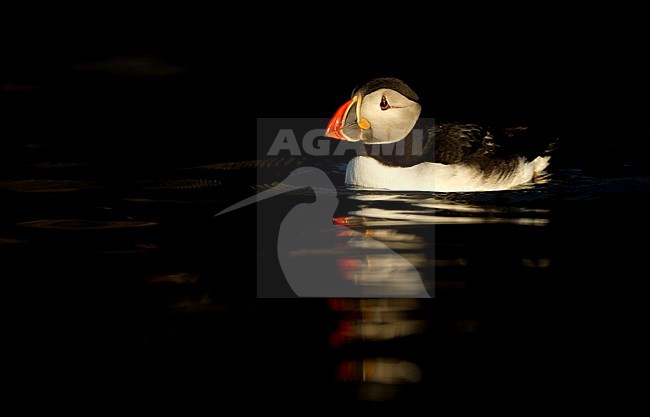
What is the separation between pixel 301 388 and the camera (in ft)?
14.4

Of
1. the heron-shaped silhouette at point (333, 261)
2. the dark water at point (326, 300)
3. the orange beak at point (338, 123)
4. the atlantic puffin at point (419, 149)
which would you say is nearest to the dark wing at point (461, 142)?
the atlantic puffin at point (419, 149)

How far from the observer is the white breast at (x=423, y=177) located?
854 cm

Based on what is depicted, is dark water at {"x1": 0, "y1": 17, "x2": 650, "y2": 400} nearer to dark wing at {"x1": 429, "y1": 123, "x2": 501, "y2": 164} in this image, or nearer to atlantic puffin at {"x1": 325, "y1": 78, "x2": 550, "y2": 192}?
atlantic puffin at {"x1": 325, "y1": 78, "x2": 550, "y2": 192}

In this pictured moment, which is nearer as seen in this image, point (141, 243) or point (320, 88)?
point (141, 243)

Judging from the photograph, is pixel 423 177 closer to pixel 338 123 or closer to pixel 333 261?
pixel 338 123

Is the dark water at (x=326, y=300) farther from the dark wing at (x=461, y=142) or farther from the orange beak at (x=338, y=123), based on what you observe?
the orange beak at (x=338, y=123)

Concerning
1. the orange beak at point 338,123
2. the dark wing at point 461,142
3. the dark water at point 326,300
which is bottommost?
the dark water at point 326,300

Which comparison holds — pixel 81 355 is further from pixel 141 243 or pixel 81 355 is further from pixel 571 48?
pixel 571 48

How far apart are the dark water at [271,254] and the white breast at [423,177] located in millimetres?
140

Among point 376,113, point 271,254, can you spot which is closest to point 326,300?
point 271,254

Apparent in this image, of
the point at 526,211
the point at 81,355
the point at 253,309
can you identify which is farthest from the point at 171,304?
the point at 526,211

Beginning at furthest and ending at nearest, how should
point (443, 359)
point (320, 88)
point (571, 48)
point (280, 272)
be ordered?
point (571, 48) < point (320, 88) < point (280, 272) < point (443, 359)

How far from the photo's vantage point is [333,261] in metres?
6.22

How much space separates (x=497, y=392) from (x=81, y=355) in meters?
1.75
